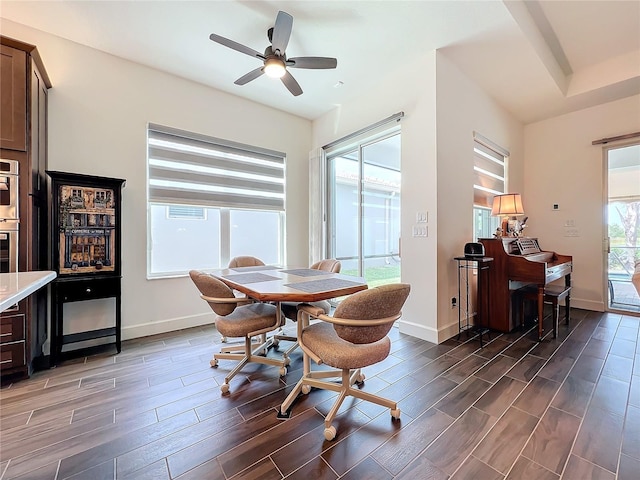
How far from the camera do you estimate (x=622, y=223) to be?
3.82 m

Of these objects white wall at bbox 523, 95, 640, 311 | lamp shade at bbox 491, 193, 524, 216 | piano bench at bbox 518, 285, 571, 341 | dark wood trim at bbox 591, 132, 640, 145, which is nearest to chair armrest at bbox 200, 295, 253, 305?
piano bench at bbox 518, 285, 571, 341

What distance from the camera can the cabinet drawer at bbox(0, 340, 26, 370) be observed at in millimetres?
2070

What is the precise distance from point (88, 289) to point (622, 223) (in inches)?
265

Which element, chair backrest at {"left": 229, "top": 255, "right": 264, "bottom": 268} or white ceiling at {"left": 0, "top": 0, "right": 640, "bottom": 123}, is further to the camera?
chair backrest at {"left": 229, "top": 255, "right": 264, "bottom": 268}

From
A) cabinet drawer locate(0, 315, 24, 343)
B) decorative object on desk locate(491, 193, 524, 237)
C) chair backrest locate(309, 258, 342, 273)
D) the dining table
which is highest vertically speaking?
decorative object on desk locate(491, 193, 524, 237)

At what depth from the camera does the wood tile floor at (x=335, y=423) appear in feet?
4.33

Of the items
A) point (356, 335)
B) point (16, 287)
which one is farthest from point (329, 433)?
point (16, 287)

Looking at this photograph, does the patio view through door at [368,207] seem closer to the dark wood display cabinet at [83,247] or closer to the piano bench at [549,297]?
the piano bench at [549,297]

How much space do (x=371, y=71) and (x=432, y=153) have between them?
4.31 ft

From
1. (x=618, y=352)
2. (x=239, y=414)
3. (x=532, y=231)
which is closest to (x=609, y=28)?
(x=532, y=231)

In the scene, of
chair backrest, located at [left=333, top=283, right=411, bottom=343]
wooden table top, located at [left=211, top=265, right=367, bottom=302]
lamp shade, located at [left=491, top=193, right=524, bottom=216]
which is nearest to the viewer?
chair backrest, located at [left=333, top=283, right=411, bottom=343]

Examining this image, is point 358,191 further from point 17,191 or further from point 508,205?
point 17,191

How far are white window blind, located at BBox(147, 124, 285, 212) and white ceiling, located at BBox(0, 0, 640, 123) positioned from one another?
0.78m

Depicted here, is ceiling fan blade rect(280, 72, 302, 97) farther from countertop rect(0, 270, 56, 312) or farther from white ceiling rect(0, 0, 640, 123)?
countertop rect(0, 270, 56, 312)
